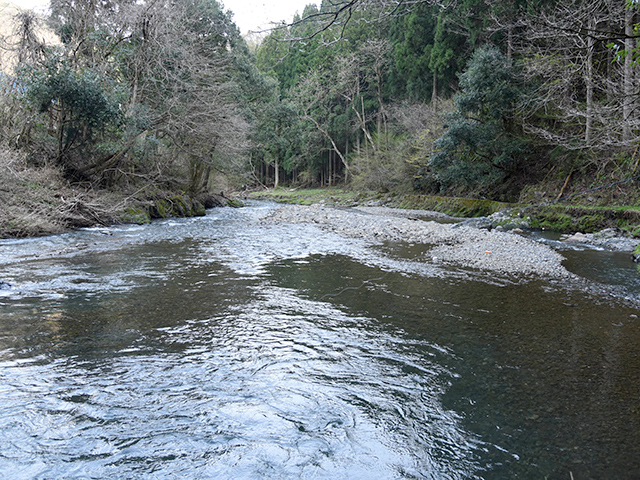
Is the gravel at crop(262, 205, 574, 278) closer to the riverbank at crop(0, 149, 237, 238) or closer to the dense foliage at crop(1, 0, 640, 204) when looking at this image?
the dense foliage at crop(1, 0, 640, 204)

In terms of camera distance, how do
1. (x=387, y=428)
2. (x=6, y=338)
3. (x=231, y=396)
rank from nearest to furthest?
(x=387, y=428) < (x=231, y=396) < (x=6, y=338)

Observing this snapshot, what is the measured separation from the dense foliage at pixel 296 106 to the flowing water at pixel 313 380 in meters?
4.88

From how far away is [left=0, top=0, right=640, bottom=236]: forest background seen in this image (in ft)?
36.9

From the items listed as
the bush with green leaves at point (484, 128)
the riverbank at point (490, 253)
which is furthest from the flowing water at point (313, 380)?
the bush with green leaves at point (484, 128)

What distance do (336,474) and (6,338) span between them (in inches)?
134

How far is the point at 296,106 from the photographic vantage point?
28906 millimetres

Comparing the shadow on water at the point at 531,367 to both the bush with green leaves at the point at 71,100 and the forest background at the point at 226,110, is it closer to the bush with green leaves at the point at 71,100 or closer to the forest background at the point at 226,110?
the forest background at the point at 226,110

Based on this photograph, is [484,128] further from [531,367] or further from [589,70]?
[531,367]

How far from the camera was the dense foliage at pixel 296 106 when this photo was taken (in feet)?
40.4

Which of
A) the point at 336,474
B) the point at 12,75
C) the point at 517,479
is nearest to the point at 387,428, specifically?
the point at 336,474

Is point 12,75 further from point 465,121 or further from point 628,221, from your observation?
point 628,221

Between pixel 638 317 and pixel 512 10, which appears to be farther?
pixel 512 10

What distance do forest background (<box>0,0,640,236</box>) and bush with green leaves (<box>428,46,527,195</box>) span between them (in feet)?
0.22

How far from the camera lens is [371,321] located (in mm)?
4688
